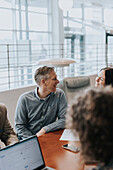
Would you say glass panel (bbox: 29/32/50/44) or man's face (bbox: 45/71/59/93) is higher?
glass panel (bbox: 29/32/50/44)

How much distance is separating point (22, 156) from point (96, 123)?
2.81 ft

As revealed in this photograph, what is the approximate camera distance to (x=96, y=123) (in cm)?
63

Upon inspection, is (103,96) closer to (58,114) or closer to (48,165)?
(48,165)

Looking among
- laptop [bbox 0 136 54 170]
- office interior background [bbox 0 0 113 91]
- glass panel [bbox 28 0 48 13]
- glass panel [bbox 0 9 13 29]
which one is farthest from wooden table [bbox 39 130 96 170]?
glass panel [bbox 28 0 48 13]

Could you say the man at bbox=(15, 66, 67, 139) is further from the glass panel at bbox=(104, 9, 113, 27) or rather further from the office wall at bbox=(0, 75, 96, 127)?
the glass panel at bbox=(104, 9, 113, 27)

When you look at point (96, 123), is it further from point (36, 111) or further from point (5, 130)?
point (36, 111)

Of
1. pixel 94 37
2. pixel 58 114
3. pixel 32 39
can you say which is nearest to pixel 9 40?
pixel 32 39

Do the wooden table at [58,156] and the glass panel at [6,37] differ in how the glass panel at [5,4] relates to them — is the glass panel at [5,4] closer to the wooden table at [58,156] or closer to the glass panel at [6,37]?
the glass panel at [6,37]

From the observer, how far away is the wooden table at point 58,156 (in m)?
1.51

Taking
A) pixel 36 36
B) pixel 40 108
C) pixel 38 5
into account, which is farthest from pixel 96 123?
pixel 38 5

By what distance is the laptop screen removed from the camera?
1.30m

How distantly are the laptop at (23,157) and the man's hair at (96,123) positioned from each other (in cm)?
75

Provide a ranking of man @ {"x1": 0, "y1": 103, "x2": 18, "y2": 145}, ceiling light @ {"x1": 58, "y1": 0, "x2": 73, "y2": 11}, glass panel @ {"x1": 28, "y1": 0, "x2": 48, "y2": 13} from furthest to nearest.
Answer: glass panel @ {"x1": 28, "y1": 0, "x2": 48, "y2": 13} → ceiling light @ {"x1": 58, "y1": 0, "x2": 73, "y2": 11} → man @ {"x1": 0, "y1": 103, "x2": 18, "y2": 145}

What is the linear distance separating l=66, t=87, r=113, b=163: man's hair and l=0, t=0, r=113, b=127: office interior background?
10.0 feet
